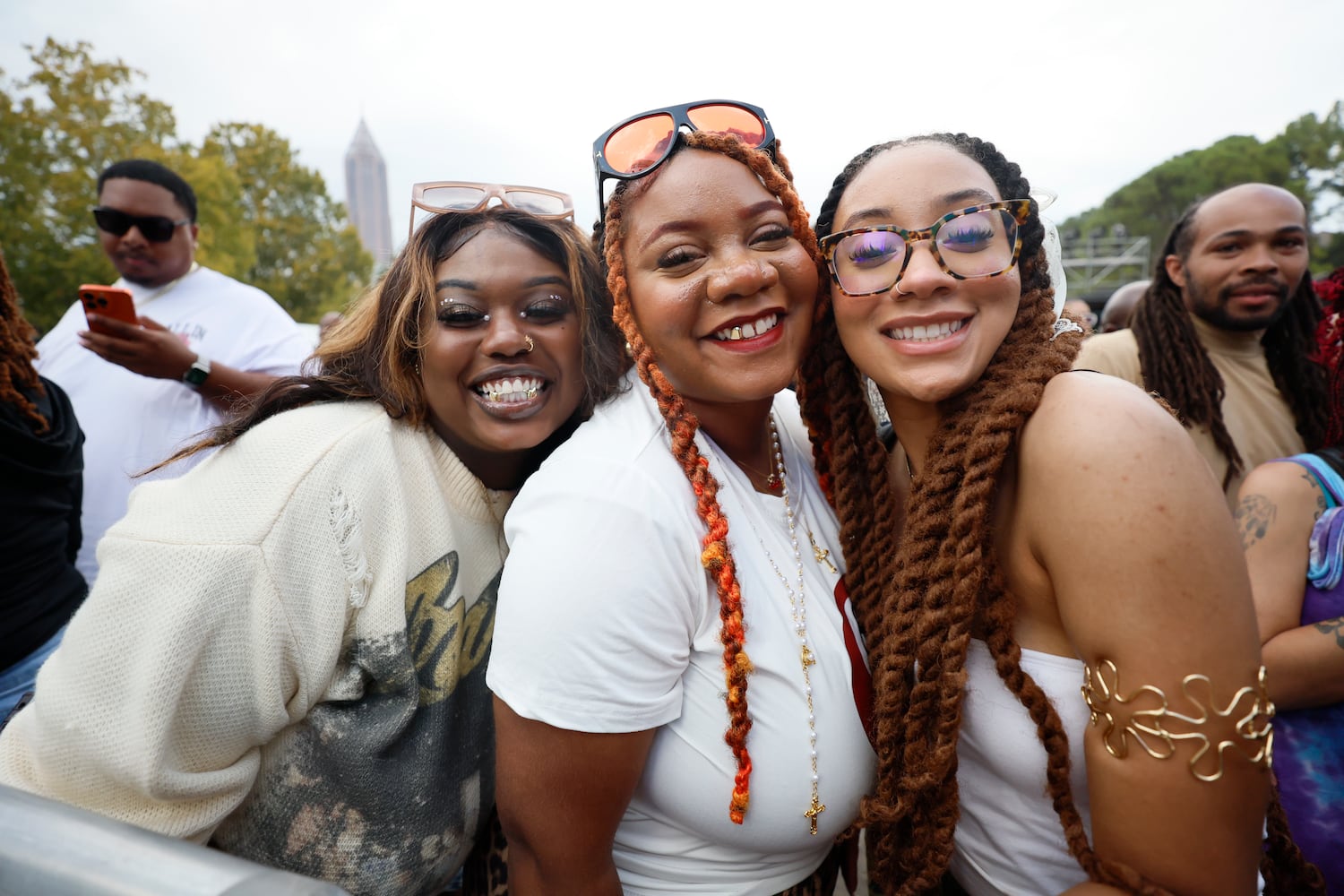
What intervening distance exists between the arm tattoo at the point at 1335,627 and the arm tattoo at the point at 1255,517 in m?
0.23

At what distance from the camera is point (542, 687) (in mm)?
1334

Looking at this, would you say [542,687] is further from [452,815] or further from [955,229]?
[955,229]

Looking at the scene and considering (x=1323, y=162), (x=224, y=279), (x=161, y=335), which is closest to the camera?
(x=161, y=335)

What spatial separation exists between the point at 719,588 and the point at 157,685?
1079 mm

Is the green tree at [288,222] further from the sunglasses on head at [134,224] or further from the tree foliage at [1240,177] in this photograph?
the tree foliage at [1240,177]

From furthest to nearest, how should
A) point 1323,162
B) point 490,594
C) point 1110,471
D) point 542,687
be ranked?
point 1323,162 < point 490,594 < point 542,687 < point 1110,471

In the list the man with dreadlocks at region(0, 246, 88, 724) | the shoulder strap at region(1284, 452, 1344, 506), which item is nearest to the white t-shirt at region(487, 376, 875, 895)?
the shoulder strap at region(1284, 452, 1344, 506)

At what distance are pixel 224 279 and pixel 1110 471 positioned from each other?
4.14 meters

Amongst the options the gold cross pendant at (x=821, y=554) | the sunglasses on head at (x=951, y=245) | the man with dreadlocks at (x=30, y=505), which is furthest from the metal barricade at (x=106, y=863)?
the man with dreadlocks at (x=30, y=505)

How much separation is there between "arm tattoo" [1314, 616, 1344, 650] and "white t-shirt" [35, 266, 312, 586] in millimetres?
3606

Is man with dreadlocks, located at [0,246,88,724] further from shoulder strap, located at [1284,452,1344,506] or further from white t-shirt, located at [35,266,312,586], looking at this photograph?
shoulder strap, located at [1284,452,1344,506]

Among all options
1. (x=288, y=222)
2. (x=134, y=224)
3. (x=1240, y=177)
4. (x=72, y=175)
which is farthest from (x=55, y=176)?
(x=1240, y=177)

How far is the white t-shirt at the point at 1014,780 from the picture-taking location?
1370 mm

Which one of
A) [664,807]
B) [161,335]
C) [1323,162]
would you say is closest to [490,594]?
[664,807]
